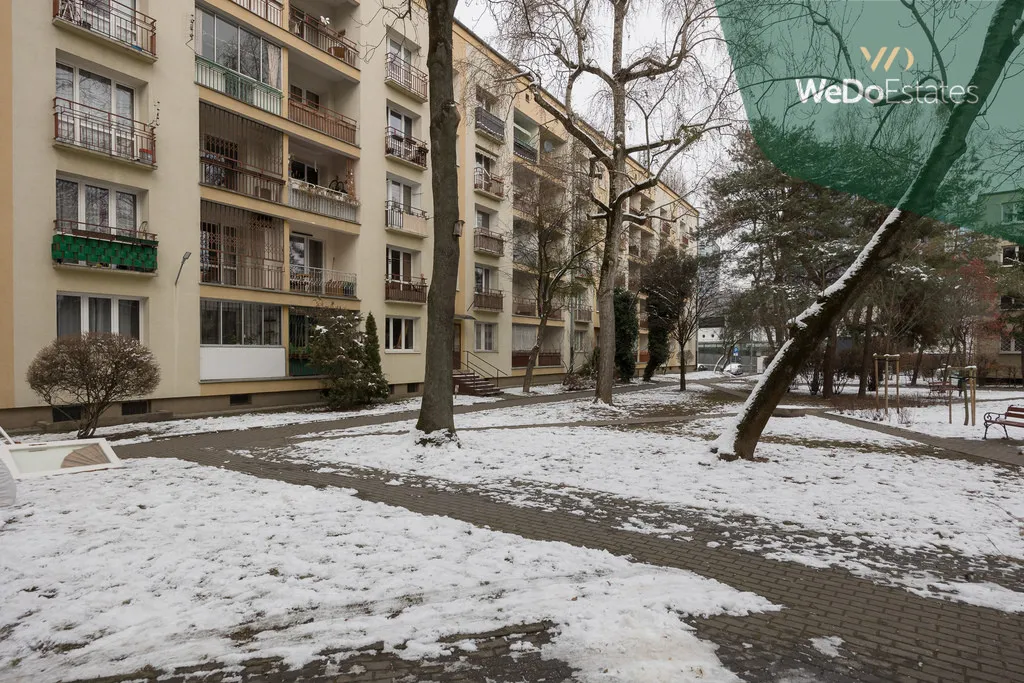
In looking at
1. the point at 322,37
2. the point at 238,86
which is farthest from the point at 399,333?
the point at 322,37

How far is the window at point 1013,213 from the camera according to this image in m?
15.5

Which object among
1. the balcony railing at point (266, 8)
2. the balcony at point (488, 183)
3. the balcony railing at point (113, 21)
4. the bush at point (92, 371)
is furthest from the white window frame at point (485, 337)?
the bush at point (92, 371)

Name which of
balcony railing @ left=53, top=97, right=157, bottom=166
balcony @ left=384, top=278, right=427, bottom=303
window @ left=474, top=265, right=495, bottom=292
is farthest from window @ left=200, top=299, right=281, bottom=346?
window @ left=474, top=265, right=495, bottom=292

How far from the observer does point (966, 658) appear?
3.29m

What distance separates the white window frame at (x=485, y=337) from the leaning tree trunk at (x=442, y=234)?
18.0 metres

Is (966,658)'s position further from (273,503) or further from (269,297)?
(269,297)

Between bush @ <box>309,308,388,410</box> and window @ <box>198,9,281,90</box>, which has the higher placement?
window @ <box>198,9,281,90</box>

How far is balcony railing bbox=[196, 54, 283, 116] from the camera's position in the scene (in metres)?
16.4

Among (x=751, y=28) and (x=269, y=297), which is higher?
(x=751, y=28)

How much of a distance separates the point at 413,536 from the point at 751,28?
10321 mm

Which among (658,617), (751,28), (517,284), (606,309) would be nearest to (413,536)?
(658,617)

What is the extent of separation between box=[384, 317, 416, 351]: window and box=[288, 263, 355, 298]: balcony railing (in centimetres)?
236

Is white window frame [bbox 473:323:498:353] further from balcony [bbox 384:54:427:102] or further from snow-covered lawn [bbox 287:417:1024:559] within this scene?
snow-covered lawn [bbox 287:417:1024:559]

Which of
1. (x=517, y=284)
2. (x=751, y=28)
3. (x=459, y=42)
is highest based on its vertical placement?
(x=459, y=42)
